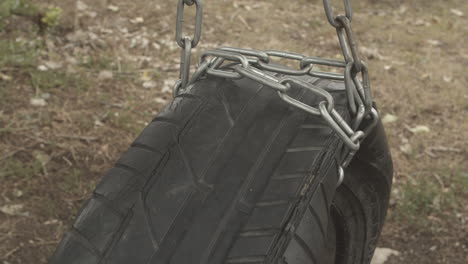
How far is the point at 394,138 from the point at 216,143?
165 cm

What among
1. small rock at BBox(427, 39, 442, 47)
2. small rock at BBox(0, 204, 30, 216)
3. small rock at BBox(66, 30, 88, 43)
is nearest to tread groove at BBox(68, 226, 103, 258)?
small rock at BBox(0, 204, 30, 216)

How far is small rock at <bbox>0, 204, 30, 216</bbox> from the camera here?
1885 millimetres

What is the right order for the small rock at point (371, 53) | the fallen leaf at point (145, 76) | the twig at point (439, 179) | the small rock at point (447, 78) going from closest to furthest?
1. the twig at point (439, 179)
2. the fallen leaf at point (145, 76)
3. the small rock at point (447, 78)
4. the small rock at point (371, 53)

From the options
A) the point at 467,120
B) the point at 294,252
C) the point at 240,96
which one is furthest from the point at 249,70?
the point at 467,120

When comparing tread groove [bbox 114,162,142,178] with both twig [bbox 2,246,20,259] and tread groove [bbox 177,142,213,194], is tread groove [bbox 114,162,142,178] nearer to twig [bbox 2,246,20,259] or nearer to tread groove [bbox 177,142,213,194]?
tread groove [bbox 177,142,213,194]

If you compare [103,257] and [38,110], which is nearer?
[103,257]

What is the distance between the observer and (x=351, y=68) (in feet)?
3.02

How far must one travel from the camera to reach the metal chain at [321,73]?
89 centimetres

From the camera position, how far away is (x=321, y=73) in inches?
38.7

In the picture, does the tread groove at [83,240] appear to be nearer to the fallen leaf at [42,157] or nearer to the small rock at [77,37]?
the fallen leaf at [42,157]

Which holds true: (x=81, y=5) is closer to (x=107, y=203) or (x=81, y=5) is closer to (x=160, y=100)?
(x=160, y=100)

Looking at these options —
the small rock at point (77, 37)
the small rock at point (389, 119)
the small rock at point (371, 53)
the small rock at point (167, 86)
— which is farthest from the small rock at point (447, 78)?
the small rock at point (77, 37)

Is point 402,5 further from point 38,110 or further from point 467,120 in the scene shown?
point 38,110

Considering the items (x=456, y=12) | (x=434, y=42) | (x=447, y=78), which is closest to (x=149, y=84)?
(x=447, y=78)
